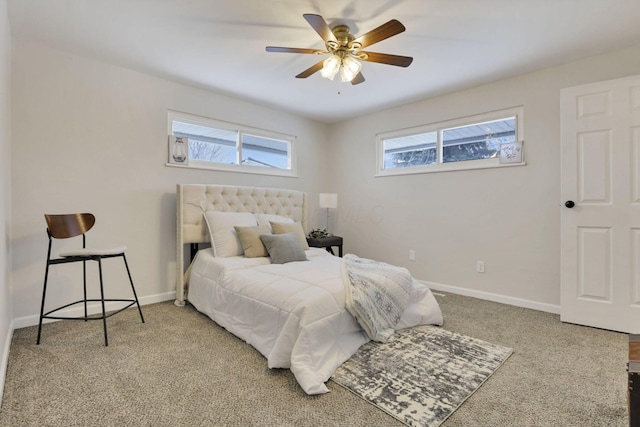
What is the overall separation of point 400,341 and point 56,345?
2537 millimetres

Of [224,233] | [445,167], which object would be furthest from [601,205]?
[224,233]

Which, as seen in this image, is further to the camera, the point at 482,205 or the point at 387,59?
the point at 482,205

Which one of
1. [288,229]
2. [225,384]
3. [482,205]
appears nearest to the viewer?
[225,384]

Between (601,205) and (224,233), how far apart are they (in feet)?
11.4

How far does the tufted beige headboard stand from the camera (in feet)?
10.8

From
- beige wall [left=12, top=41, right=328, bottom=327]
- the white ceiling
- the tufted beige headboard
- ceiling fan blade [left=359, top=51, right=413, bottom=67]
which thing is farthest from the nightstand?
ceiling fan blade [left=359, top=51, right=413, bottom=67]

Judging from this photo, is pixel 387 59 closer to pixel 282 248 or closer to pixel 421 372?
pixel 282 248

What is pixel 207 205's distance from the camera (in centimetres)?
347

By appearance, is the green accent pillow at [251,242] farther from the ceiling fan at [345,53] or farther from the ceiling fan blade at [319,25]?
the ceiling fan blade at [319,25]

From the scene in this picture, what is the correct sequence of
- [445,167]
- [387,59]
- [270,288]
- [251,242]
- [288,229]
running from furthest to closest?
[445,167]
[288,229]
[251,242]
[387,59]
[270,288]

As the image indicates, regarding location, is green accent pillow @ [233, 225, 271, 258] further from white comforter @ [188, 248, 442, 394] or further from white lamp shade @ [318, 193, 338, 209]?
white lamp shade @ [318, 193, 338, 209]

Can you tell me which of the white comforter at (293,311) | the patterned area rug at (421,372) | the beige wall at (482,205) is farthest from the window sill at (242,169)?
the patterned area rug at (421,372)

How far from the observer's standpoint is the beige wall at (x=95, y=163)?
2.64 metres

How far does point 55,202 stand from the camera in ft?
9.09
